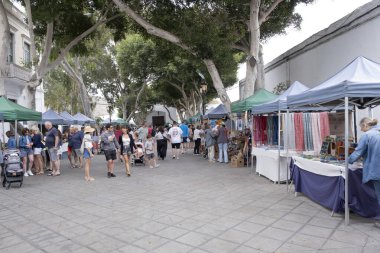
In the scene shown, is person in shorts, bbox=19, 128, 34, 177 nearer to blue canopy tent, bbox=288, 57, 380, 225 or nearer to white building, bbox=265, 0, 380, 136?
blue canopy tent, bbox=288, 57, 380, 225

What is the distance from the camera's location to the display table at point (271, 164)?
8.44m

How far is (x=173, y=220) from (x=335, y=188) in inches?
111

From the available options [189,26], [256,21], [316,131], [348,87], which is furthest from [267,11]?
[348,87]

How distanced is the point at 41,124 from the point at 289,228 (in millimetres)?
13528

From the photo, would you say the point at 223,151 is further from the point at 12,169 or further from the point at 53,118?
the point at 53,118

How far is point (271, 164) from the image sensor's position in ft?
29.0

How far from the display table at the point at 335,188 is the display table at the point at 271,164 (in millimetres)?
1547

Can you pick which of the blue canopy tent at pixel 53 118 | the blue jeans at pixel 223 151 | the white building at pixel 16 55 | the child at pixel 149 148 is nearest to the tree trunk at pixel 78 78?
the white building at pixel 16 55

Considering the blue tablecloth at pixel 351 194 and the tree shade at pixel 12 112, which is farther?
the tree shade at pixel 12 112

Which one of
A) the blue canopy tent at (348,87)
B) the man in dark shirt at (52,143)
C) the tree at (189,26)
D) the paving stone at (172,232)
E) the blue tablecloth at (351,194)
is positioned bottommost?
the paving stone at (172,232)

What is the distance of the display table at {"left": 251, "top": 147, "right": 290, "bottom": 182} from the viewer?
8438 mm

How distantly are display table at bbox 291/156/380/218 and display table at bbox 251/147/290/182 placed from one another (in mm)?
1547

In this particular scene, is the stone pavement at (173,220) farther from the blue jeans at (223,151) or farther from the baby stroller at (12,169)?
the blue jeans at (223,151)

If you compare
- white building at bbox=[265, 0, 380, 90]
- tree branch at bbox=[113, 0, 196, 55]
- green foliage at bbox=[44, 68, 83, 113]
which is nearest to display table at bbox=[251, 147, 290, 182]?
white building at bbox=[265, 0, 380, 90]
